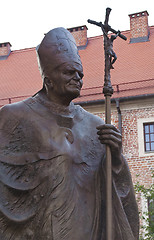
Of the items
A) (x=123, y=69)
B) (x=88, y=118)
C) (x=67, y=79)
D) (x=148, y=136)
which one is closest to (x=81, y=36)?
(x=123, y=69)

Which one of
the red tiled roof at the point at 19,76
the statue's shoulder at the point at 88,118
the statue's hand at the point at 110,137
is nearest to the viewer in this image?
the statue's hand at the point at 110,137

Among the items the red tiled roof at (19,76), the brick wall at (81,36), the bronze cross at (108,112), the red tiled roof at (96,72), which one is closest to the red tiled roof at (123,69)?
the red tiled roof at (96,72)

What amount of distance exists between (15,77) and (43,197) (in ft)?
71.9

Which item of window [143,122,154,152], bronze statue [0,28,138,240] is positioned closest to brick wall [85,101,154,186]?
window [143,122,154,152]

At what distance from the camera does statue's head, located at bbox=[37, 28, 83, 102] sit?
111 inches

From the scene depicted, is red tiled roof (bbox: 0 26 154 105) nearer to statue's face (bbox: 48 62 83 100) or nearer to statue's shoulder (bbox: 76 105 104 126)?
statue's shoulder (bbox: 76 105 104 126)

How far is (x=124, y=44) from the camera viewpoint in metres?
24.3

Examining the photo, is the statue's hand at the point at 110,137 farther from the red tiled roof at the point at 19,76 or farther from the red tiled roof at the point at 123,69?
the red tiled roof at the point at 19,76

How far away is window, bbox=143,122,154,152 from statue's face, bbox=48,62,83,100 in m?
16.8

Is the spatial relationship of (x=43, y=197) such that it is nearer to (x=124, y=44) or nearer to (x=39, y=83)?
(x=39, y=83)

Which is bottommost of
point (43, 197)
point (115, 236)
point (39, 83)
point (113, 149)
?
point (115, 236)

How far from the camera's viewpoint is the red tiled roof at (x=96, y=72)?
65.1 ft

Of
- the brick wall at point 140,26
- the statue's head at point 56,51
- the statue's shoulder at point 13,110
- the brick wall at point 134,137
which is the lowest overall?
the statue's shoulder at point 13,110

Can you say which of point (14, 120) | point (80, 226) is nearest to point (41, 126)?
point (14, 120)
